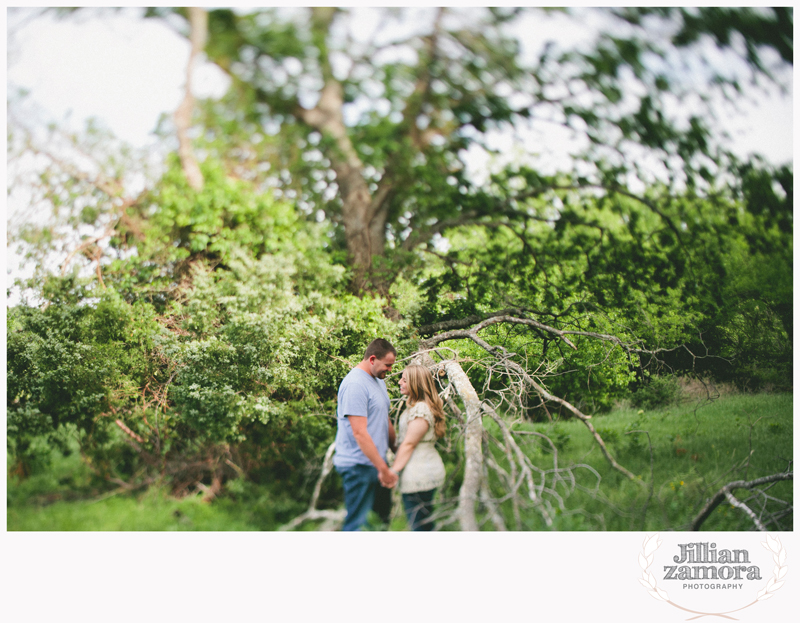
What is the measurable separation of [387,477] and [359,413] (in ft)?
1.46

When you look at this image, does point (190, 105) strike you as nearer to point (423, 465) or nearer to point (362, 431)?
point (362, 431)

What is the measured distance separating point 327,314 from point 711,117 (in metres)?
3.64

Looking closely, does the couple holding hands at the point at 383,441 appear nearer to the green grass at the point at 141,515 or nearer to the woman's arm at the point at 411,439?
the woman's arm at the point at 411,439

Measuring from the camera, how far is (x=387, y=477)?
2842mm

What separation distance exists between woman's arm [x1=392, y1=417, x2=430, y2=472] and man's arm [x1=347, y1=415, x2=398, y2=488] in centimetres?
6

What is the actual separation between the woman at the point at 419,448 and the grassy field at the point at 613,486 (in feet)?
1.03

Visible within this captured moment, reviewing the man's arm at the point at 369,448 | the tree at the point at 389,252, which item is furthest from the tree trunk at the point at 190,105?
the man's arm at the point at 369,448

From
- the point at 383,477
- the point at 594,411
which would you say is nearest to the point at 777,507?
the point at 594,411

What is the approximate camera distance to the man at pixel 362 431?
2893 millimetres
